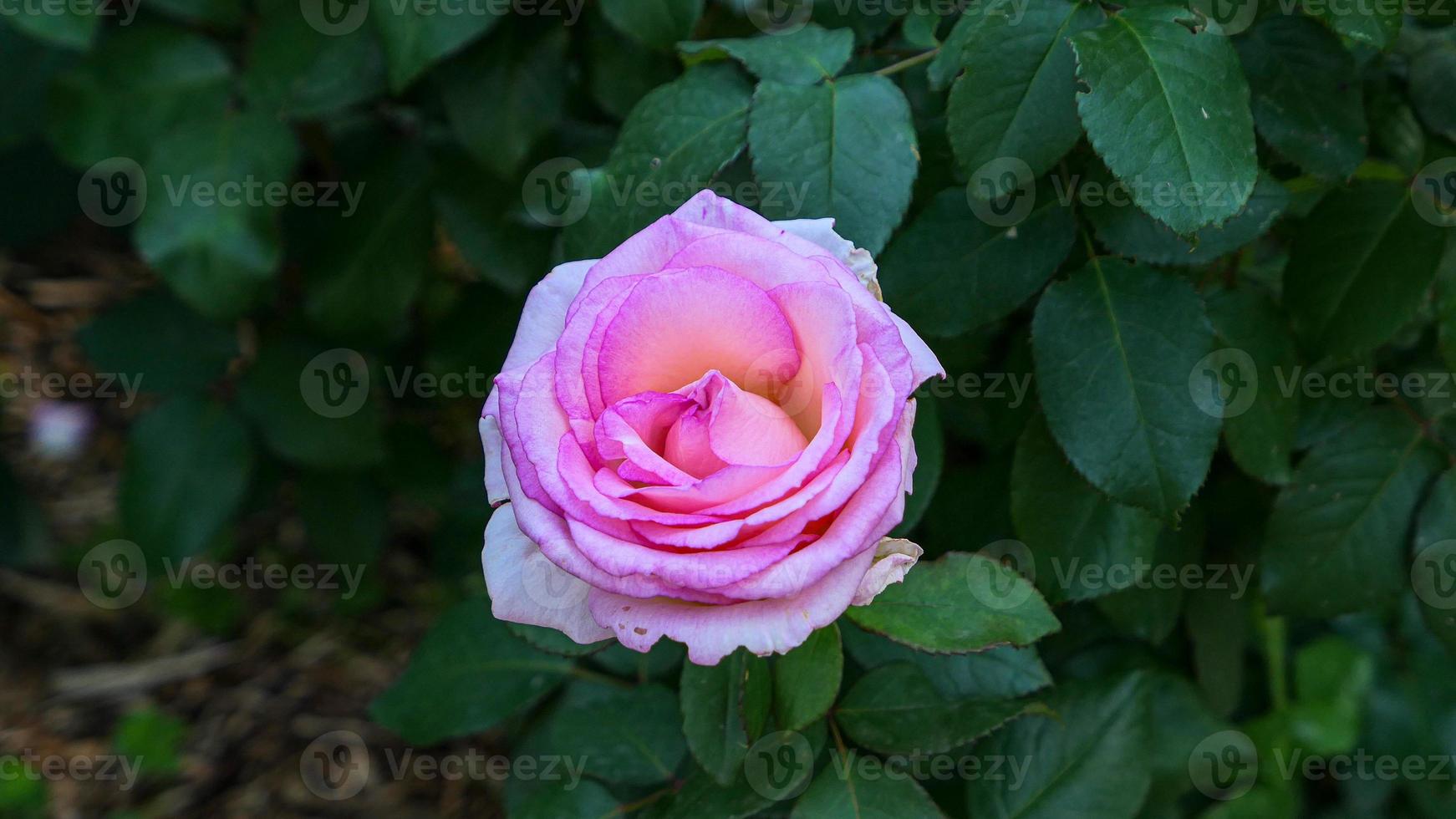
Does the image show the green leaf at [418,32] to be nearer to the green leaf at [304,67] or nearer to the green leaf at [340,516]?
the green leaf at [304,67]

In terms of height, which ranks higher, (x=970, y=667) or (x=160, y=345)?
(x=160, y=345)

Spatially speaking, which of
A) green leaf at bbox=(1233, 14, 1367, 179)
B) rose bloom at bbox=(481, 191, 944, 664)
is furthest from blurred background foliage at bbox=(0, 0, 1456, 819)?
rose bloom at bbox=(481, 191, 944, 664)

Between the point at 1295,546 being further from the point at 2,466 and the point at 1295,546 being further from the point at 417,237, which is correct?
the point at 2,466

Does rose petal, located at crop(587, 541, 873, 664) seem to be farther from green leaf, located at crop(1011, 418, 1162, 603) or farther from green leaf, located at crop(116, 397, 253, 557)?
green leaf, located at crop(116, 397, 253, 557)

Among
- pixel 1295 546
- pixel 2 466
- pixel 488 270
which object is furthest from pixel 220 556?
pixel 1295 546
